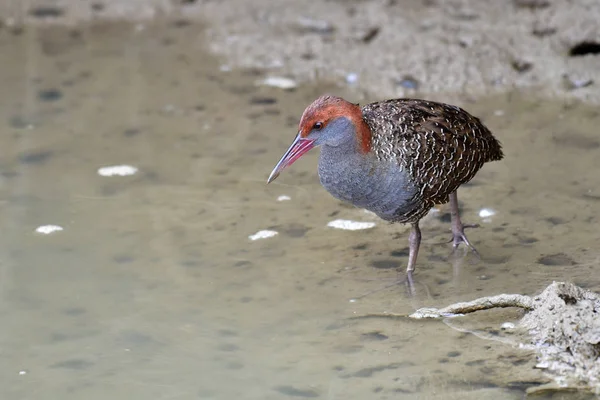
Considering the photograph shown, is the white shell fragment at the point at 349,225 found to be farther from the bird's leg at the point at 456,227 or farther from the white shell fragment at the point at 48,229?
the white shell fragment at the point at 48,229

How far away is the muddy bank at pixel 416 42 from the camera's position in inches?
287

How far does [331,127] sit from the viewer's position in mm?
4758

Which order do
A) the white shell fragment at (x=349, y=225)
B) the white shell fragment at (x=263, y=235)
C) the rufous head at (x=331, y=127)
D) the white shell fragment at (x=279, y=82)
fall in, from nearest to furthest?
the rufous head at (x=331, y=127) < the white shell fragment at (x=263, y=235) < the white shell fragment at (x=349, y=225) < the white shell fragment at (x=279, y=82)

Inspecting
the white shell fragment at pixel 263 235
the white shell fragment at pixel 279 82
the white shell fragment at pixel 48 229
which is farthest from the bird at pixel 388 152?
the white shell fragment at pixel 279 82

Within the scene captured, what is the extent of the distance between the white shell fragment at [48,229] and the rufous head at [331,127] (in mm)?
1593

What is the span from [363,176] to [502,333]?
1.02 m

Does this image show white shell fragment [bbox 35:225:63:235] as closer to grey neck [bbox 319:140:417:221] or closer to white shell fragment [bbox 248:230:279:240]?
white shell fragment [bbox 248:230:279:240]

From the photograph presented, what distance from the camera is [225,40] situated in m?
8.12

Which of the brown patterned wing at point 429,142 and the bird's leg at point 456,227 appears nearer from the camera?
the brown patterned wing at point 429,142

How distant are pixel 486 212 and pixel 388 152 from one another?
47.5 inches

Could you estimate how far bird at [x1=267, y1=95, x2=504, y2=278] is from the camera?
4781 millimetres

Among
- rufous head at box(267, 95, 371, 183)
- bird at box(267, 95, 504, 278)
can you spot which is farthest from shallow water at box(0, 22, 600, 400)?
rufous head at box(267, 95, 371, 183)

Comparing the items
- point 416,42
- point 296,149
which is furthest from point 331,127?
point 416,42

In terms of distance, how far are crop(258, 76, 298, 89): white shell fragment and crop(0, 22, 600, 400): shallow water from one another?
79 mm
